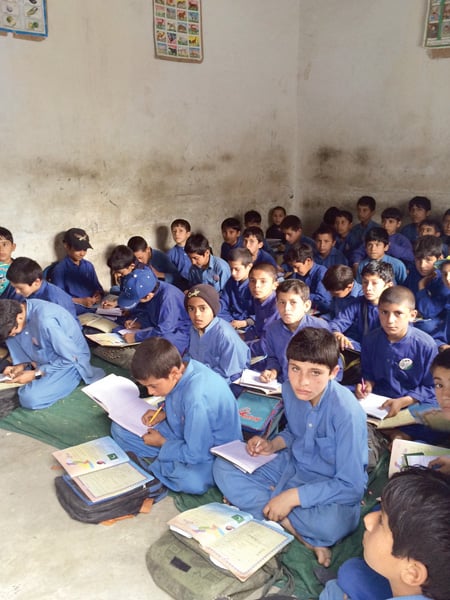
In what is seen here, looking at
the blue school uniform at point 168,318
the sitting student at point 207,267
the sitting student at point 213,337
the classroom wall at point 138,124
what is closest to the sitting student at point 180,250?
the classroom wall at point 138,124

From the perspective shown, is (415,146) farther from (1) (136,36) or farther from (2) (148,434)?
(2) (148,434)

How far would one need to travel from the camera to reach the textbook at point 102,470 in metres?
2.44

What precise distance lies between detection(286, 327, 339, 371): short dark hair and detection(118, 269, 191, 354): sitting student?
6.36 ft

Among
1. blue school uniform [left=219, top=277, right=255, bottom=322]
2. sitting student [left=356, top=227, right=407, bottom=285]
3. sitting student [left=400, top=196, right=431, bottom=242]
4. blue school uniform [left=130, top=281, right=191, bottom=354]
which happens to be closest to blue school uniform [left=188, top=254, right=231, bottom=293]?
blue school uniform [left=219, top=277, right=255, bottom=322]

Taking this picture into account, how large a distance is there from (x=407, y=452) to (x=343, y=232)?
4331mm

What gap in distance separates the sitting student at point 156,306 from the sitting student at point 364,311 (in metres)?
1.15

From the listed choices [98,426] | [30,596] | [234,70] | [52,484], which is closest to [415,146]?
[234,70]

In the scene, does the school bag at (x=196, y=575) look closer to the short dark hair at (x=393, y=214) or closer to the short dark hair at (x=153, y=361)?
the short dark hair at (x=153, y=361)

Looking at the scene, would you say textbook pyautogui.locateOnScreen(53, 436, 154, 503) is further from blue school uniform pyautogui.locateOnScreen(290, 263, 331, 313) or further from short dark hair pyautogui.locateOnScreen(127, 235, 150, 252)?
short dark hair pyautogui.locateOnScreen(127, 235, 150, 252)

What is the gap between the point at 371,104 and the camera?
6.62 metres

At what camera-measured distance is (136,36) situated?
548 cm

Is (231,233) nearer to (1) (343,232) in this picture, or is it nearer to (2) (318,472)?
(1) (343,232)

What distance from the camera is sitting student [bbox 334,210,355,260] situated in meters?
6.31

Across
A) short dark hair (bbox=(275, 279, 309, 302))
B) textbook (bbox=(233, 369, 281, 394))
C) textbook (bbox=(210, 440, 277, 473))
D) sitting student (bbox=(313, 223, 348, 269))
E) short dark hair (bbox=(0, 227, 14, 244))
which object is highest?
short dark hair (bbox=(0, 227, 14, 244))
